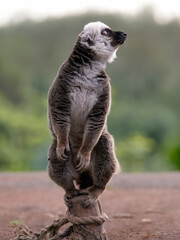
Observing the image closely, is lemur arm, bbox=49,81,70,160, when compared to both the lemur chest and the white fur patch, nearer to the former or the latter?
the lemur chest

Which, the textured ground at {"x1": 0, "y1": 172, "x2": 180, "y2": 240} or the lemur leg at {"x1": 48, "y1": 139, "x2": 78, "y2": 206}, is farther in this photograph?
the textured ground at {"x1": 0, "y1": 172, "x2": 180, "y2": 240}

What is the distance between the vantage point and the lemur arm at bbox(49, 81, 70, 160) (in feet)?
14.7

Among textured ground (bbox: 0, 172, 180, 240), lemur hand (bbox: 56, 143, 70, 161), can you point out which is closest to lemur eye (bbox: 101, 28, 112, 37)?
lemur hand (bbox: 56, 143, 70, 161)

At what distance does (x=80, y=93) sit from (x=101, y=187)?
3.08 feet

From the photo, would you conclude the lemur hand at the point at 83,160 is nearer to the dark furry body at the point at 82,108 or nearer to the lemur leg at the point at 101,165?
the dark furry body at the point at 82,108

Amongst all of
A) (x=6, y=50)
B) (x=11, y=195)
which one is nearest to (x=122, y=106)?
(x=6, y=50)

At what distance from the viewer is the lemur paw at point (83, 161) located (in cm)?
452

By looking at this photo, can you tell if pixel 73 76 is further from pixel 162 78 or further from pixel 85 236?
pixel 162 78

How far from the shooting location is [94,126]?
4477 mm

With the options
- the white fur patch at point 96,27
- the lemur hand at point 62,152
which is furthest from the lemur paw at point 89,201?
the white fur patch at point 96,27

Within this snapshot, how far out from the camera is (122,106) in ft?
69.4

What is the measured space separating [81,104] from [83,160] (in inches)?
20.1

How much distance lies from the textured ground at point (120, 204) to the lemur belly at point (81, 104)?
5.23 ft

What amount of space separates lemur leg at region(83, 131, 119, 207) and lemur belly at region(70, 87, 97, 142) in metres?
0.32
